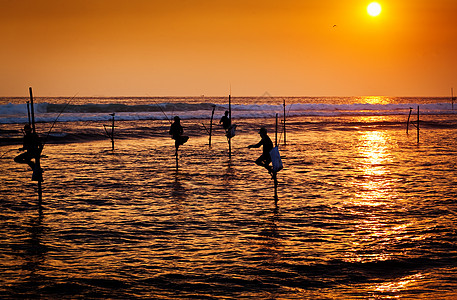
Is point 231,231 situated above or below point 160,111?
below

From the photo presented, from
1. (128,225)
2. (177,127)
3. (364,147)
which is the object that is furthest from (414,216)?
(364,147)

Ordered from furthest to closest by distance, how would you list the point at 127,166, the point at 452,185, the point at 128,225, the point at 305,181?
the point at 127,166 → the point at 305,181 → the point at 452,185 → the point at 128,225

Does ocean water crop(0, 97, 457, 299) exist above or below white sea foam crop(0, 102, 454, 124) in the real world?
below

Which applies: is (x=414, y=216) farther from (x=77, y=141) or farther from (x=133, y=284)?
(x=77, y=141)

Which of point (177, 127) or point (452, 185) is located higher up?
point (177, 127)

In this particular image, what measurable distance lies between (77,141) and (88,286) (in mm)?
30004

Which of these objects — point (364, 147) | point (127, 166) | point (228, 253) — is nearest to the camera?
point (228, 253)

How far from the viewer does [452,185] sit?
16.9 meters

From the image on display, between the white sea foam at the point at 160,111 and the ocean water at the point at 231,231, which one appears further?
the white sea foam at the point at 160,111

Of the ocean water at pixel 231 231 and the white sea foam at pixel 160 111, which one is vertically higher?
the white sea foam at pixel 160 111

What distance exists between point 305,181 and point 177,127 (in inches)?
273

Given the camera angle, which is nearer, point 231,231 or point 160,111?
point 231,231

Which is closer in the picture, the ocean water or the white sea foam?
the ocean water

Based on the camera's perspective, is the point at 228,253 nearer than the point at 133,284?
No
